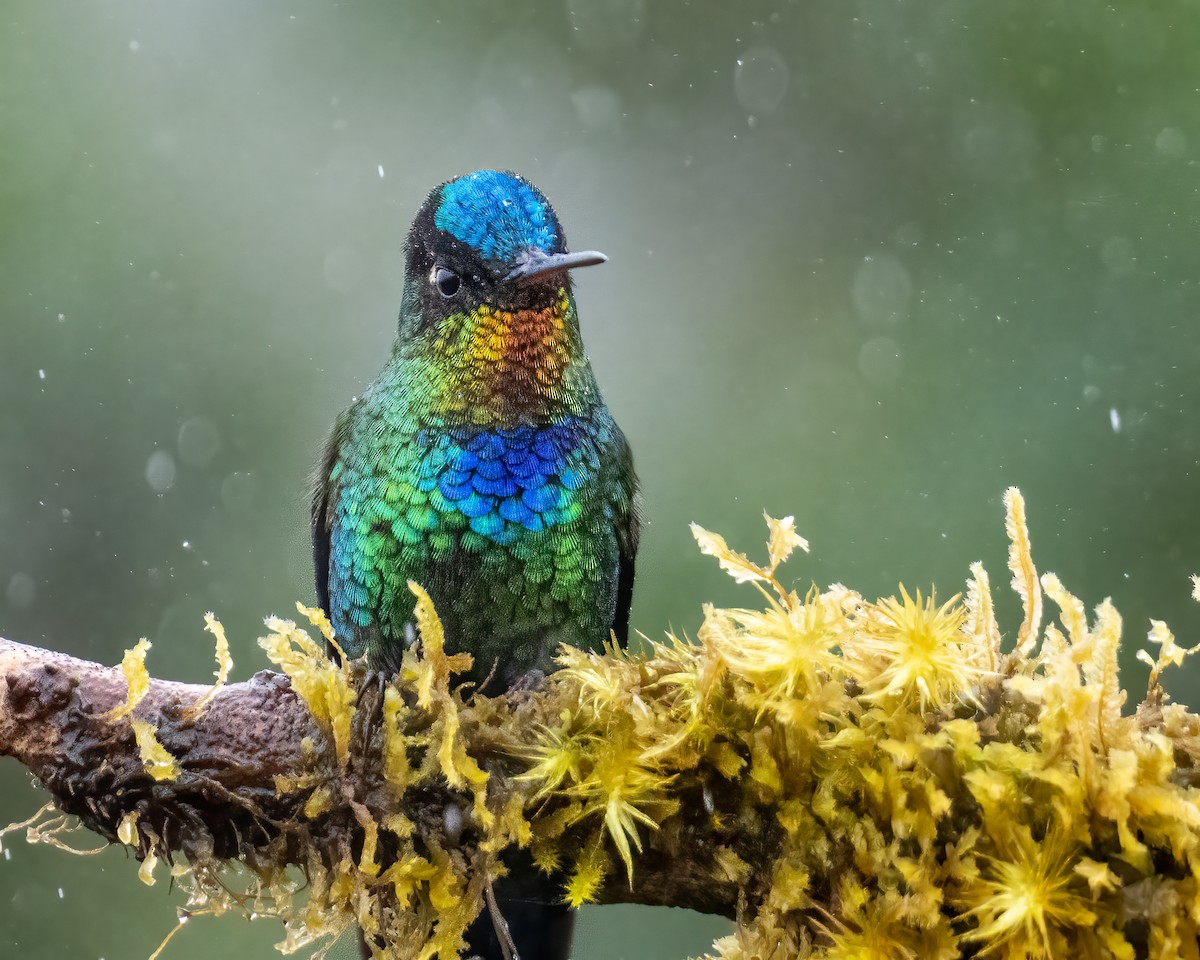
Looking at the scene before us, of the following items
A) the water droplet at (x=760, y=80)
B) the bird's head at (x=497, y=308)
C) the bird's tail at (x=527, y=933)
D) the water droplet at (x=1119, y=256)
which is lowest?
the bird's tail at (x=527, y=933)

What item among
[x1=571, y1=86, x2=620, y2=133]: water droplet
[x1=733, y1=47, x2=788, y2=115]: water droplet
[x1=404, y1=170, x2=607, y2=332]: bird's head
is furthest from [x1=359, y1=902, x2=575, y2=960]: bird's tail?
[x1=733, y1=47, x2=788, y2=115]: water droplet

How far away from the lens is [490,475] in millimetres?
2410

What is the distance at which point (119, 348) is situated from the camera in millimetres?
6223

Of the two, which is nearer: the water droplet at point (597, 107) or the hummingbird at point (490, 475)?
the hummingbird at point (490, 475)

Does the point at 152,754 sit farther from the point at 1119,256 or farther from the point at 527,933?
the point at 1119,256

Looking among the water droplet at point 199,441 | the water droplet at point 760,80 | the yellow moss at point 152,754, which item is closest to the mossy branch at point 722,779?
the yellow moss at point 152,754

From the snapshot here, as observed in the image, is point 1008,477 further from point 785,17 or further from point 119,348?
point 119,348

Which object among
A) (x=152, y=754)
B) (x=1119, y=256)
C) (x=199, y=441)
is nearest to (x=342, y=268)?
(x=199, y=441)

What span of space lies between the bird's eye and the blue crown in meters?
0.08

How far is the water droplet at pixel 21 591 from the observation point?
18.8 ft

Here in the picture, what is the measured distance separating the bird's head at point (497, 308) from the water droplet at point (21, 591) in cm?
399

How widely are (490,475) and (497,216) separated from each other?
558 millimetres

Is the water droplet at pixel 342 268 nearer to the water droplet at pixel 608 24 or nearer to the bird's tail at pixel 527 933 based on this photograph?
the water droplet at pixel 608 24

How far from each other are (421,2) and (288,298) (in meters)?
1.97
